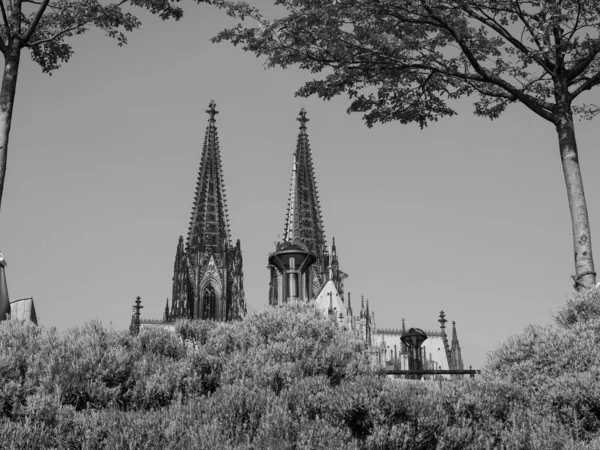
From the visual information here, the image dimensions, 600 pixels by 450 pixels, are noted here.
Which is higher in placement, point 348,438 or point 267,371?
point 267,371

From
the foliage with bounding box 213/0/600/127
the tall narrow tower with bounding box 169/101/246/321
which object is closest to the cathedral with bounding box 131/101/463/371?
the tall narrow tower with bounding box 169/101/246/321

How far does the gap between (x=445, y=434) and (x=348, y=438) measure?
1179 millimetres

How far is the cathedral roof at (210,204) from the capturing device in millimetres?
87000

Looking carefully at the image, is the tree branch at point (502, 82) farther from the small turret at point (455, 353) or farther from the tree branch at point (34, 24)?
the small turret at point (455, 353)

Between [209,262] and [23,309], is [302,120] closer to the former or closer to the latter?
[209,262]

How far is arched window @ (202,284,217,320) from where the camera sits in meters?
80.4

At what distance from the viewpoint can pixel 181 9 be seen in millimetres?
15219

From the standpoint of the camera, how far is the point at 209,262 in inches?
3319

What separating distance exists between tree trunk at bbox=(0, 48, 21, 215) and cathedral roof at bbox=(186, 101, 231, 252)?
237 ft

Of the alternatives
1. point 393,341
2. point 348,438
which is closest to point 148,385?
point 348,438

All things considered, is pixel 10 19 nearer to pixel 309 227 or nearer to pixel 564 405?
pixel 564 405

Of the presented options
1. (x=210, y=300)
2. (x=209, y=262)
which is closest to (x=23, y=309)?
(x=210, y=300)

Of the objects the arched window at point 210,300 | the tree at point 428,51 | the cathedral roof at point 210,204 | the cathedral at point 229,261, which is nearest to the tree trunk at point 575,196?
the tree at point 428,51

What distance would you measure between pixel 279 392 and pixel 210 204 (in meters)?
82.4
